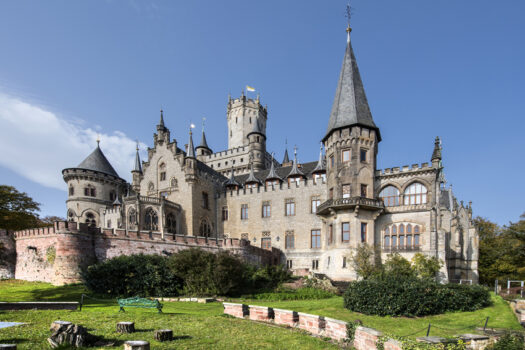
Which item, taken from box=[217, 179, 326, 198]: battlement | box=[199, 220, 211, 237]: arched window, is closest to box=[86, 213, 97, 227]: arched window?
box=[199, 220, 211, 237]: arched window

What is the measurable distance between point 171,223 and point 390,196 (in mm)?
24724

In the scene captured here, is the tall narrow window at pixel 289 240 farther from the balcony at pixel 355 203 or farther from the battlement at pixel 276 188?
the balcony at pixel 355 203

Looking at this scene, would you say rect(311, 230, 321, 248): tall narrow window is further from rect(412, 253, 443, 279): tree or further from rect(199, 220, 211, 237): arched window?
rect(199, 220, 211, 237): arched window

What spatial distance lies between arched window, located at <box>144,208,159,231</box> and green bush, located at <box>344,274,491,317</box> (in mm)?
25069

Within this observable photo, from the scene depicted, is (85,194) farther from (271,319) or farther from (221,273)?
(271,319)

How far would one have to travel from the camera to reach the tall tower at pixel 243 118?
64.7m

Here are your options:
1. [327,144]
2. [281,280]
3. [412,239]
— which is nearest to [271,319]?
[281,280]

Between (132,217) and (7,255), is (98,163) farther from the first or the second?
(7,255)

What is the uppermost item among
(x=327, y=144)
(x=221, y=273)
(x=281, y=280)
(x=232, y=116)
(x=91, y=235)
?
(x=232, y=116)

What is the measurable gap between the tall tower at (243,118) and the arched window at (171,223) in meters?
27.4

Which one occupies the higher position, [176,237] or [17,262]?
[176,237]

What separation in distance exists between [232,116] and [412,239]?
44464 mm

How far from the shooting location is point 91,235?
92.7 ft

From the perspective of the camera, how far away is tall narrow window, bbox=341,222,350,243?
32.5 meters
